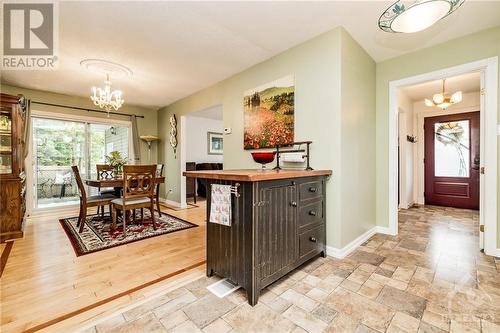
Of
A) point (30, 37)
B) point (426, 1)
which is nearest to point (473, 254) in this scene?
point (426, 1)

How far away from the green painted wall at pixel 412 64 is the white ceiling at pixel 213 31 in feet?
0.33

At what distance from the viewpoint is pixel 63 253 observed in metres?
2.46

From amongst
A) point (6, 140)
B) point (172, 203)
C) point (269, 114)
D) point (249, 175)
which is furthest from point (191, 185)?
point (249, 175)

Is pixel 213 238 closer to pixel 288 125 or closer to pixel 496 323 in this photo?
pixel 288 125

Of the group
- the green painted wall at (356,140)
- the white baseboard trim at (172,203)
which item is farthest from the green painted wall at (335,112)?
the white baseboard trim at (172,203)

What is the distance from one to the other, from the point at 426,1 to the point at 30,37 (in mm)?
3814

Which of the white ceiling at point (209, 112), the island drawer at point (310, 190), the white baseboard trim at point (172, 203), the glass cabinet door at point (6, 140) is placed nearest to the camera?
the island drawer at point (310, 190)

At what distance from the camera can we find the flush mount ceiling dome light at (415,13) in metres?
1.42

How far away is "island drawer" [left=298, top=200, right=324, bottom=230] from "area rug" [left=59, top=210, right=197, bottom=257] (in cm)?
214

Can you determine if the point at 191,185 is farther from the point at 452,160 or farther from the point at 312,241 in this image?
the point at 452,160

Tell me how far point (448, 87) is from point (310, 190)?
4.26m

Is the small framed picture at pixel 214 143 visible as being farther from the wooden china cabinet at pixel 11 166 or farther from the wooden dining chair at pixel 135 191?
the wooden china cabinet at pixel 11 166

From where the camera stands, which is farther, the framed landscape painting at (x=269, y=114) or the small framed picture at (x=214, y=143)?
the small framed picture at (x=214, y=143)

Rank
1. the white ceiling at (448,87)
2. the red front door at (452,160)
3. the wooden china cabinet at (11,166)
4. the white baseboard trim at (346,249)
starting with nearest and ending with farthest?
the white baseboard trim at (346,249)
the wooden china cabinet at (11,166)
the white ceiling at (448,87)
the red front door at (452,160)
